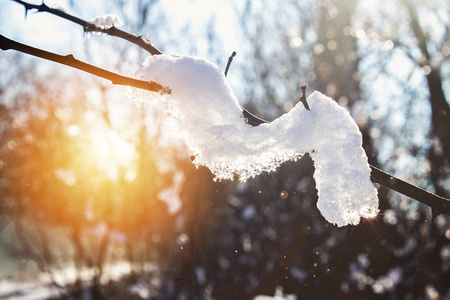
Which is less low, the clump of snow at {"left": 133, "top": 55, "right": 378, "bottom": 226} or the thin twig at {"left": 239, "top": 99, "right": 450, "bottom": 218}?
the clump of snow at {"left": 133, "top": 55, "right": 378, "bottom": 226}

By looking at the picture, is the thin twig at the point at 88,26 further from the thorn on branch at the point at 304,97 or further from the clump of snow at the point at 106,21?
the thorn on branch at the point at 304,97

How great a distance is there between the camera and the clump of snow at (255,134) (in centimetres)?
109

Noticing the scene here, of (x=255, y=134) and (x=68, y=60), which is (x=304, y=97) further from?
(x=68, y=60)

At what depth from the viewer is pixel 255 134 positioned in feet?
3.56

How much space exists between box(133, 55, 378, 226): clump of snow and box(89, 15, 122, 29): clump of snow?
8.3 inches

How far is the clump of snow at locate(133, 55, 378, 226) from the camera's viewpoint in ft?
3.58

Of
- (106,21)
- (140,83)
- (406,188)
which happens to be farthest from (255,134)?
(106,21)

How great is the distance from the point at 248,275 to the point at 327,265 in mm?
1459

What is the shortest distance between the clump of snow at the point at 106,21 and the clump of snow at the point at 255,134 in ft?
0.69

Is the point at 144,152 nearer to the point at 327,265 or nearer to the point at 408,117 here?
the point at 327,265

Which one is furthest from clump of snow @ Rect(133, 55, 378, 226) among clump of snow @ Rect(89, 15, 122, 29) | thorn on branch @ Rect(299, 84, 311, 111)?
clump of snow @ Rect(89, 15, 122, 29)

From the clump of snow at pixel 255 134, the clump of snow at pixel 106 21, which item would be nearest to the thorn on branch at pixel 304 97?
the clump of snow at pixel 255 134

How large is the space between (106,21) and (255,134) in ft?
2.35

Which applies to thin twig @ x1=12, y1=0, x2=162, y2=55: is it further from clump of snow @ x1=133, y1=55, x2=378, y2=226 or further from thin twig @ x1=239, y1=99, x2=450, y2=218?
thin twig @ x1=239, y1=99, x2=450, y2=218
